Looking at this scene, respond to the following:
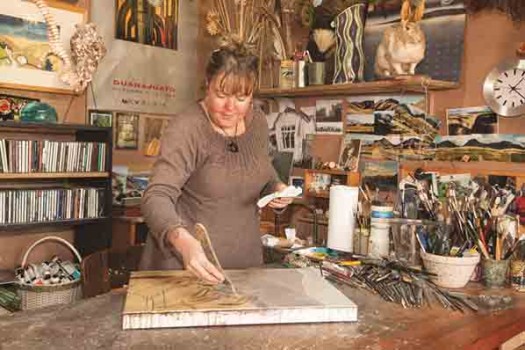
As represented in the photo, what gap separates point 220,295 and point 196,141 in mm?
511

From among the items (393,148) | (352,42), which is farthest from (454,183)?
(352,42)

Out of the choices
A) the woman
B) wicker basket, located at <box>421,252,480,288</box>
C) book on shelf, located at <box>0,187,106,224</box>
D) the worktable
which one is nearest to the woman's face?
the woman

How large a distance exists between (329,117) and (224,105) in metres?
1.18

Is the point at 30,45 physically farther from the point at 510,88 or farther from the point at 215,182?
the point at 510,88

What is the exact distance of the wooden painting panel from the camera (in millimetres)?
1191

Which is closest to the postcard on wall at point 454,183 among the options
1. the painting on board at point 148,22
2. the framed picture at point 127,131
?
the framed picture at point 127,131

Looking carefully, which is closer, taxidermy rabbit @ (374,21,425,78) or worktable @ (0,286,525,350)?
worktable @ (0,286,525,350)

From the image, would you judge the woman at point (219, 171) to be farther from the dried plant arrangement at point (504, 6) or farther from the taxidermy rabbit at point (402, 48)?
the dried plant arrangement at point (504, 6)

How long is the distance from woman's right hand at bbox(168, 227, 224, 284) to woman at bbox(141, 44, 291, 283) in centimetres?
12

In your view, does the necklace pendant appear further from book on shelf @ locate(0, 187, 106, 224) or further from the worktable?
book on shelf @ locate(0, 187, 106, 224)

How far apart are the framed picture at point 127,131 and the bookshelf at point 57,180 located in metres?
0.20

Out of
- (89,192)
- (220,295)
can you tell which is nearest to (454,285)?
(220,295)

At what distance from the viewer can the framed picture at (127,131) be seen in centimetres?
321

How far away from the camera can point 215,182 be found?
1.70m
